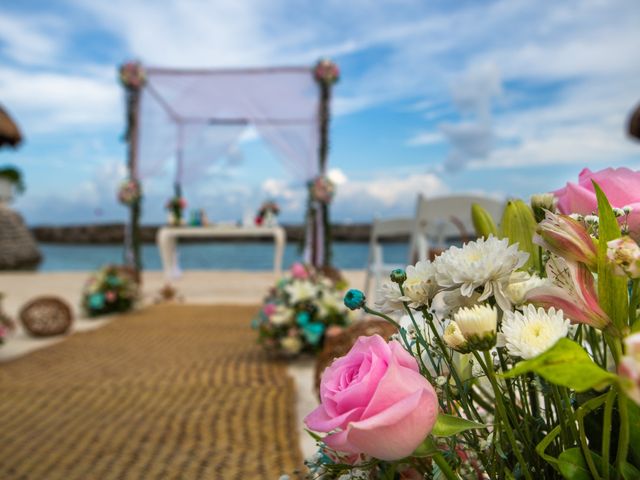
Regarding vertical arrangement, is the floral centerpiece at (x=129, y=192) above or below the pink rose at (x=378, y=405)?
above

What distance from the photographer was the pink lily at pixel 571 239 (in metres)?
0.32

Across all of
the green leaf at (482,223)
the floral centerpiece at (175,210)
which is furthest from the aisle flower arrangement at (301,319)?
the floral centerpiece at (175,210)

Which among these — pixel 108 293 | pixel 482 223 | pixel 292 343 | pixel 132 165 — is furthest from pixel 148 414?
pixel 132 165

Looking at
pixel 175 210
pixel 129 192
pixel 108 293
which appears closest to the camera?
pixel 108 293

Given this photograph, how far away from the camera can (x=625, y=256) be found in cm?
28

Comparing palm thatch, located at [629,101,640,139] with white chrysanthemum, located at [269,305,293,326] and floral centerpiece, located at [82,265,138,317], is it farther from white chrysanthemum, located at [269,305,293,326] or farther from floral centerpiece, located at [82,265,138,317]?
white chrysanthemum, located at [269,305,293,326]

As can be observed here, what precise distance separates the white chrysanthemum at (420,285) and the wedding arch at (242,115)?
622cm

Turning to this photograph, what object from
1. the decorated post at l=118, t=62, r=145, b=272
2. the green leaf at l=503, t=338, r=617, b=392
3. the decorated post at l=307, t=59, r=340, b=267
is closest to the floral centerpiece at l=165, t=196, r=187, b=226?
the decorated post at l=118, t=62, r=145, b=272

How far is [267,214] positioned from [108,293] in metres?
2.34

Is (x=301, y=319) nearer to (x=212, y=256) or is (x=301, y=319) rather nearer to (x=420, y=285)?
(x=420, y=285)

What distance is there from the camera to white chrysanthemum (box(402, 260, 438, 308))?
37 centimetres

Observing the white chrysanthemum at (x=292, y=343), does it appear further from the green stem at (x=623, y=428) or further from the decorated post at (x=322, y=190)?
the decorated post at (x=322, y=190)

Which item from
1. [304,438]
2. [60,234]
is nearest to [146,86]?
[304,438]

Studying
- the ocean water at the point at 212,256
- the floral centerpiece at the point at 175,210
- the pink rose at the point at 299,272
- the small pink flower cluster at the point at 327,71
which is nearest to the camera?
the pink rose at the point at 299,272
